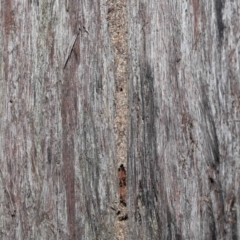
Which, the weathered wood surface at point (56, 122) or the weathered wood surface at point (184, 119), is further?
the weathered wood surface at point (56, 122)

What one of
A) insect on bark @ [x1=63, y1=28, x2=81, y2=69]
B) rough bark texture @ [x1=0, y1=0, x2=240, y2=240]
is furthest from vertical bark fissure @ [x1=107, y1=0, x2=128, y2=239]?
insect on bark @ [x1=63, y1=28, x2=81, y2=69]

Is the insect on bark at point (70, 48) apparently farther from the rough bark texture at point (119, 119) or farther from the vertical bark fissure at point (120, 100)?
the vertical bark fissure at point (120, 100)

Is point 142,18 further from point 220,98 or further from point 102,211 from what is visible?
point 102,211

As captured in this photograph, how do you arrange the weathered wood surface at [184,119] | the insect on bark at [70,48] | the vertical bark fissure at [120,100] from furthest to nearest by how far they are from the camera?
1. the insect on bark at [70,48]
2. the vertical bark fissure at [120,100]
3. the weathered wood surface at [184,119]

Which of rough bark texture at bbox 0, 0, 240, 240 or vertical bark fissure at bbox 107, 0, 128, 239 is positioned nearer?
rough bark texture at bbox 0, 0, 240, 240

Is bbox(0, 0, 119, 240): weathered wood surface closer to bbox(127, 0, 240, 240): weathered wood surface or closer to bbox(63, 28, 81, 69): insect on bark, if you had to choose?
bbox(63, 28, 81, 69): insect on bark

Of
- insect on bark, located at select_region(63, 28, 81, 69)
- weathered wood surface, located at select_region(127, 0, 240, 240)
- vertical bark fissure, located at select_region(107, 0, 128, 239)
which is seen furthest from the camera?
insect on bark, located at select_region(63, 28, 81, 69)

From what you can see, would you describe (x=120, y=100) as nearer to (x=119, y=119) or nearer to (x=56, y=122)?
(x=119, y=119)

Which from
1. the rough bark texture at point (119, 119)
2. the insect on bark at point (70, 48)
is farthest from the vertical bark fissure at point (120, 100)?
the insect on bark at point (70, 48)
